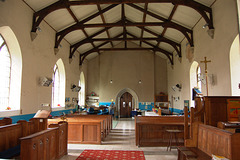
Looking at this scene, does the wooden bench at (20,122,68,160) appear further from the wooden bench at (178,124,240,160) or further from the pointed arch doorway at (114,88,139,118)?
the pointed arch doorway at (114,88,139,118)

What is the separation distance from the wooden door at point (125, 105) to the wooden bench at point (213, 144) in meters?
11.7

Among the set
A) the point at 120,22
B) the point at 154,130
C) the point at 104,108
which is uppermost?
the point at 120,22

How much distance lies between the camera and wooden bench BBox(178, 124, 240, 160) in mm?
2564

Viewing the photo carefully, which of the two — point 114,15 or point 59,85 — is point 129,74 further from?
point 59,85

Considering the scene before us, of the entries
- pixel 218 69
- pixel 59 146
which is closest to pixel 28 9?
pixel 59 146

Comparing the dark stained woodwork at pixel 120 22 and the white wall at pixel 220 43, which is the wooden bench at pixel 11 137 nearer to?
the dark stained woodwork at pixel 120 22

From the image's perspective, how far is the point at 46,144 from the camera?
12.0 feet

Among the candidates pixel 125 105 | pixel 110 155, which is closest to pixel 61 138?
pixel 110 155

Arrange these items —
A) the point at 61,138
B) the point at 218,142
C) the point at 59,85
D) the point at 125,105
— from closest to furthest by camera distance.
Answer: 1. the point at 218,142
2. the point at 61,138
3. the point at 59,85
4. the point at 125,105

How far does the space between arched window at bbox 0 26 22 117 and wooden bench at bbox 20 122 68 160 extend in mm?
2371

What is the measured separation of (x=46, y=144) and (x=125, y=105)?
1209 cm

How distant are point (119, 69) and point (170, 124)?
983 centimetres

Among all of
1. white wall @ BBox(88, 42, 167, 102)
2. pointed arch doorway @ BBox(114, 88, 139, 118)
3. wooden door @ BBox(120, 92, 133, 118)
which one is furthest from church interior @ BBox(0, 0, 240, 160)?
wooden door @ BBox(120, 92, 133, 118)

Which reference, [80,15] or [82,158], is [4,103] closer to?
[82,158]
